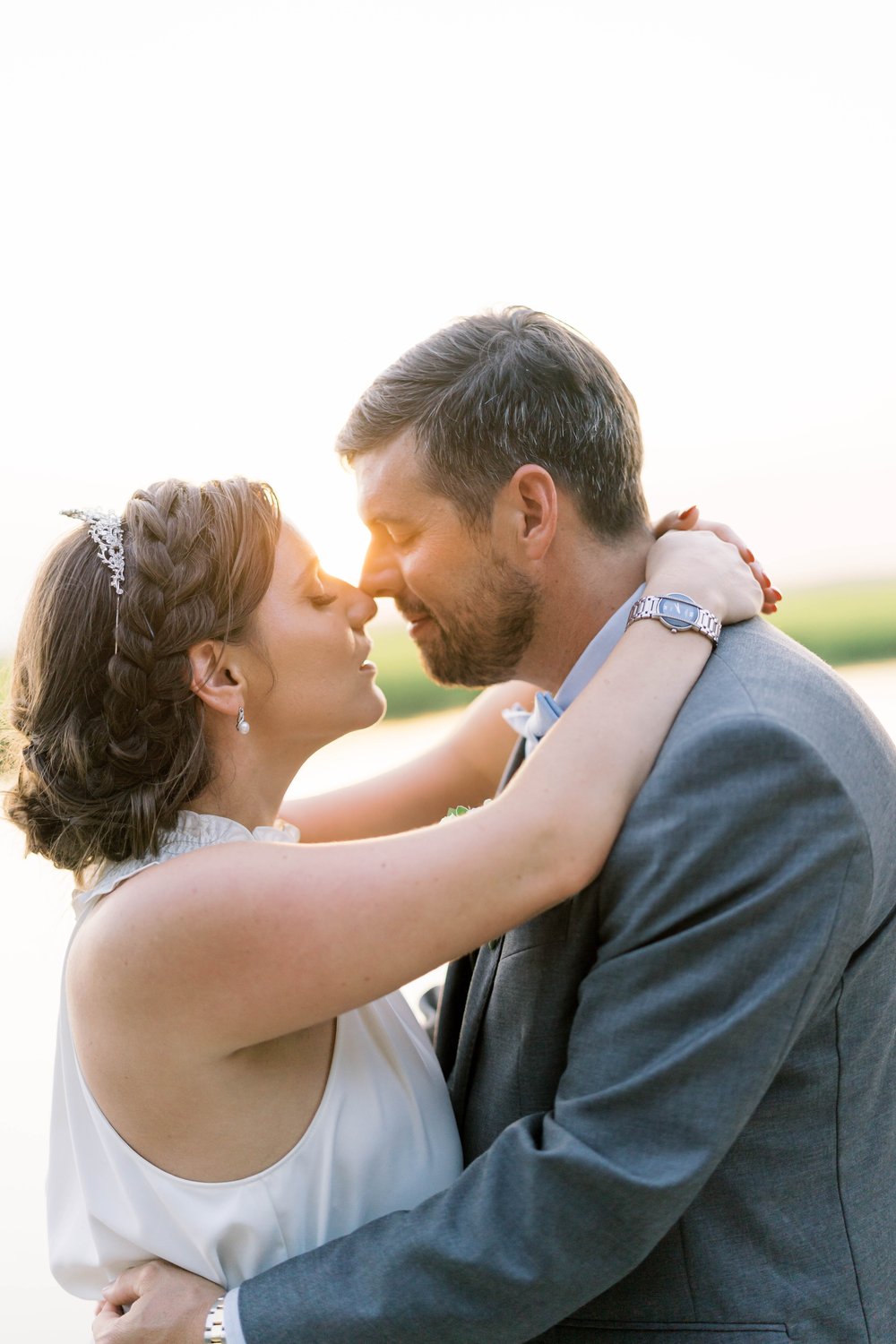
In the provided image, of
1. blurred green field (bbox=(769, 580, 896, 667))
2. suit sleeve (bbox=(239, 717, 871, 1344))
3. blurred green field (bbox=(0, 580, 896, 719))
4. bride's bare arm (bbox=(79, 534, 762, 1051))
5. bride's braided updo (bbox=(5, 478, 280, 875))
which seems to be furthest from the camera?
blurred green field (bbox=(769, 580, 896, 667))

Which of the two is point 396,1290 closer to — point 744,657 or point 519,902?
point 519,902

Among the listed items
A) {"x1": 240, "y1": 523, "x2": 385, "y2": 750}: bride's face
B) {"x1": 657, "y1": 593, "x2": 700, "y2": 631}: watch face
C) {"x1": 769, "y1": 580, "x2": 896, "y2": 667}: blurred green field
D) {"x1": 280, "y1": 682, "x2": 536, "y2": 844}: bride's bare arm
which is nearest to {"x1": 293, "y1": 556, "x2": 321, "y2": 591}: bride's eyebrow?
{"x1": 240, "y1": 523, "x2": 385, "y2": 750}: bride's face

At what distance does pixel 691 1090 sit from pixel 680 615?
31.1 inches

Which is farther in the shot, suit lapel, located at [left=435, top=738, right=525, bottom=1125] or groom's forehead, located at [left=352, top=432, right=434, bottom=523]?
groom's forehead, located at [left=352, top=432, right=434, bottom=523]

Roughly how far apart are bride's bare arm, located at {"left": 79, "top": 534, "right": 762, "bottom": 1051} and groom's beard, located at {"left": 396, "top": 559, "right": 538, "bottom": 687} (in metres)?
0.65

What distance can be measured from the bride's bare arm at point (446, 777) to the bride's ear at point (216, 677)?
115cm

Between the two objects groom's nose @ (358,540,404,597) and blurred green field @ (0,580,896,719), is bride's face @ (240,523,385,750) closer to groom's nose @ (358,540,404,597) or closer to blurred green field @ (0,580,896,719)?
groom's nose @ (358,540,404,597)

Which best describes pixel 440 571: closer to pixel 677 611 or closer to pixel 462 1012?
pixel 677 611

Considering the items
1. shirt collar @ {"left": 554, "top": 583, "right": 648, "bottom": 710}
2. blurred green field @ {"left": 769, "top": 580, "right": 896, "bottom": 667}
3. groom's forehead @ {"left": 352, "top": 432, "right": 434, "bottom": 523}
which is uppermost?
groom's forehead @ {"left": 352, "top": 432, "right": 434, "bottom": 523}

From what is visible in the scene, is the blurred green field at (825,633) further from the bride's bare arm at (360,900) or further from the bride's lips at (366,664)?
the bride's bare arm at (360,900)

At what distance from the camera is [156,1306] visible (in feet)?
6.19

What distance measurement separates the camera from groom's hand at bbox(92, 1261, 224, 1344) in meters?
1.85

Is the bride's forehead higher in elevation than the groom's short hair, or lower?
lower

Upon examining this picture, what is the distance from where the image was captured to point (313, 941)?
1768 mm
